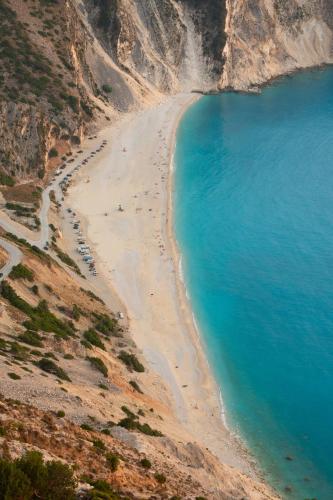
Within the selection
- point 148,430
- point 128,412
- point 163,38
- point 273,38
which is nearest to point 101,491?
point 148,430

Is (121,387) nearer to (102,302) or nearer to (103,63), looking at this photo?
(102,302)

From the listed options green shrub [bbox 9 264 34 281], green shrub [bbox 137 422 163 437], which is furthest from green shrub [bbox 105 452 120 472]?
green shrub [bbox 9 264 34 281]

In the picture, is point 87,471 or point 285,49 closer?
point 87,471

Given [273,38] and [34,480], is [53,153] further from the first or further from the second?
[273,38]

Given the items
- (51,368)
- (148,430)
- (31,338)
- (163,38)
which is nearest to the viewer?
(148,430)

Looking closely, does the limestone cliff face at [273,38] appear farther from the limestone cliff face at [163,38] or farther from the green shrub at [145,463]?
the green shrub at [145,463]

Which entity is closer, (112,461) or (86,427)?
(112,461)

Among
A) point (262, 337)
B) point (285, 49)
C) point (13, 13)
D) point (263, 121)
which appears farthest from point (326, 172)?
point (285, 49)
